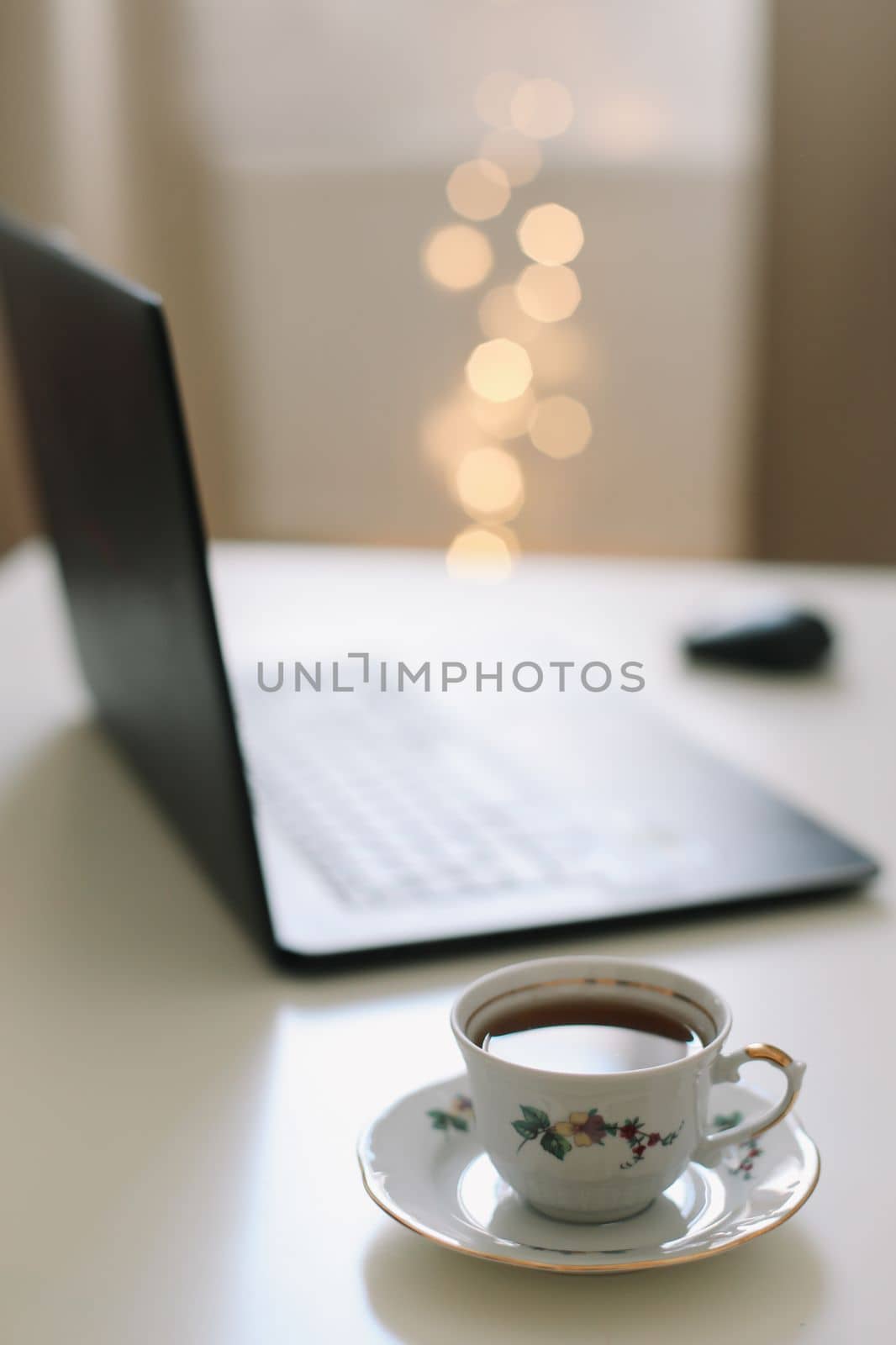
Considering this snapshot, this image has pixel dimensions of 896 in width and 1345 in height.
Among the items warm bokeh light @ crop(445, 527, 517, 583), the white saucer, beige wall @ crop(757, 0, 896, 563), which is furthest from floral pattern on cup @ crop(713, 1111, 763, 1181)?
warm bokeh light @ crop(445, 527, 517, 583)

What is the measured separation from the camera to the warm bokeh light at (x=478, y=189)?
241 centimetres

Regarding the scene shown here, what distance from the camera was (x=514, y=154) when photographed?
2.40 meters

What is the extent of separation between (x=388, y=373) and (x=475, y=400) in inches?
6.4

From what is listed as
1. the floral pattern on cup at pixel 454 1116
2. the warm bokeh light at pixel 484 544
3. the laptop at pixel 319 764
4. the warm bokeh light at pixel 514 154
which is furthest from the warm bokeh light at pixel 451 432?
the floral pattern on cup at pixel 454 1116

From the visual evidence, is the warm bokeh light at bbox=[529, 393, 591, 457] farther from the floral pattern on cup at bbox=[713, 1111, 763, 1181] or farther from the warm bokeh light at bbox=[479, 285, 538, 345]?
the floral pattern on cup at bbox=[713, 1111, 763, 1181]

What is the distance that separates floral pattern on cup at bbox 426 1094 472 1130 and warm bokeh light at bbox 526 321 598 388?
212cm

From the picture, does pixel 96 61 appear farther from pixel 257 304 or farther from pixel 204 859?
pixel 204 859

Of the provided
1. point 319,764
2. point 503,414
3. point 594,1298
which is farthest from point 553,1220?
point 503,414

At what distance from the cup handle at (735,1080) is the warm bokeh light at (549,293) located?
2.14 metres

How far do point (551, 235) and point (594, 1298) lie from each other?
87.2 inches

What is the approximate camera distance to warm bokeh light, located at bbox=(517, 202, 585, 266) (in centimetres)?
241

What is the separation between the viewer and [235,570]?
131cm

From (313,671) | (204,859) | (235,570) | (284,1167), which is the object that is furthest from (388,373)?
(284,1167)

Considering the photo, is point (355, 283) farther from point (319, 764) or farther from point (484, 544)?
point (319, 764)
